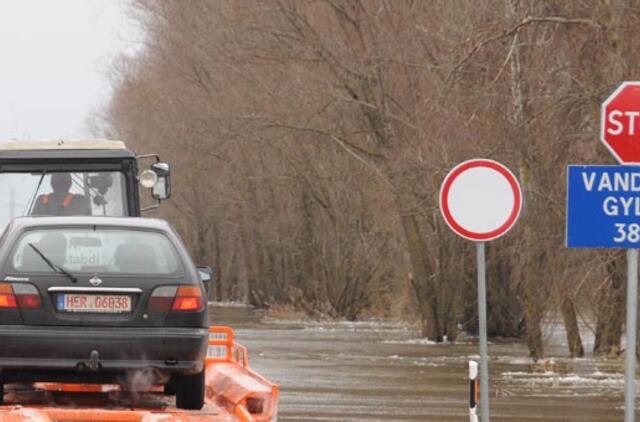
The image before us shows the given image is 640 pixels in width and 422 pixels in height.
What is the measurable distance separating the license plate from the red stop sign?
3.71 m

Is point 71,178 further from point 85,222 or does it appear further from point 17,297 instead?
point 17,297

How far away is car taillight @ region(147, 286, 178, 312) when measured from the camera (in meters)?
11.4

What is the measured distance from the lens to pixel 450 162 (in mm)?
31984

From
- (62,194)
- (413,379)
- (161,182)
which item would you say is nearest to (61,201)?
(62,194)

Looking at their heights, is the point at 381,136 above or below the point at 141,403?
above

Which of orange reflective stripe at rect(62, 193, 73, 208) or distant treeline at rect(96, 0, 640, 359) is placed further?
distant treeline at rect(96, 0, 640, 359)

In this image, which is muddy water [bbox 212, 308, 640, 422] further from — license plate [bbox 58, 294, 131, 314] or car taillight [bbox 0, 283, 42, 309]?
car taillight [bbox 0, 283, 42, 309]

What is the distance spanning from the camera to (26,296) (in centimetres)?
1123

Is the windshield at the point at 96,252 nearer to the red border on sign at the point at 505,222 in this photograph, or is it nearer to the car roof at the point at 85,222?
the car roof at the point at 85,222

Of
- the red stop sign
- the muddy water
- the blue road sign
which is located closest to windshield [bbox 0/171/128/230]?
the muddy water

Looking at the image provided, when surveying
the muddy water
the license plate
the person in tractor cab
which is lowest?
the muddy water

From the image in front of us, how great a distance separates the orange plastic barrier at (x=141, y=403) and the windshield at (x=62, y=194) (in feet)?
9.24

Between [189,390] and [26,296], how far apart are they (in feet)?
4.45

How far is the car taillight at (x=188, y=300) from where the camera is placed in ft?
37.6
